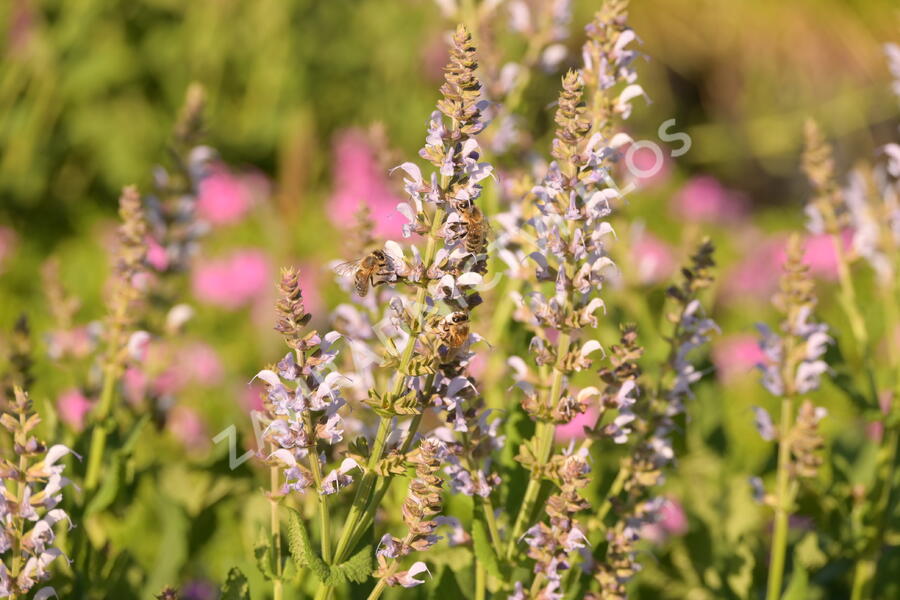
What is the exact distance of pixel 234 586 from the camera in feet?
5.43

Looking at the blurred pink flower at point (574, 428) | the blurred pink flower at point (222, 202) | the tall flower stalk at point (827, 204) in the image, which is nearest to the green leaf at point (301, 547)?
the tall flower stalk at point (827, 204)

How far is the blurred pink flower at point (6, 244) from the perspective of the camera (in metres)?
5.66

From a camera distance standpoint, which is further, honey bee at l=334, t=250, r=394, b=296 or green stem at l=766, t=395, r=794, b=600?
green stem at l=766, t=395, r=794, b=600

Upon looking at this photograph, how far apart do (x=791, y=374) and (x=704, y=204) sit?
5.38m

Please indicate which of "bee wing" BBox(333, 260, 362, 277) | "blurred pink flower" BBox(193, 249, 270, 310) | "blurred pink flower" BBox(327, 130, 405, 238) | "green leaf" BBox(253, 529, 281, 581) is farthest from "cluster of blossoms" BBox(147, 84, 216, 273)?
"blurred pink flower" BBox(327, 130, 405, 238)

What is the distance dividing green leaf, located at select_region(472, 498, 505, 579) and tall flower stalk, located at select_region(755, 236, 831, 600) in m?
0.71

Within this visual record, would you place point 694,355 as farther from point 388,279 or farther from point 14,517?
point 14,517

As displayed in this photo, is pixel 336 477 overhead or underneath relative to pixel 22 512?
overhead

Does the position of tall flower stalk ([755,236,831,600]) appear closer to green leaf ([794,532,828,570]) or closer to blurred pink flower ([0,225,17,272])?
green leaf ([794,532,828,570])

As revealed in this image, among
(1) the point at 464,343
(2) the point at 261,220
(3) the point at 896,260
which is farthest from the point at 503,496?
(2) the point at 261,220

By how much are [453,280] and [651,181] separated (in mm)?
6511

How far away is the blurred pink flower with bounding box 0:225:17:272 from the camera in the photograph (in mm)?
5656

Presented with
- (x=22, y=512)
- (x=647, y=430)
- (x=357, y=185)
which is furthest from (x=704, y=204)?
(x=22, y=512)

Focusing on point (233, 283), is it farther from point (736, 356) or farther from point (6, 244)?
point (736, 356)
